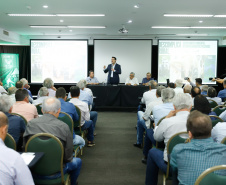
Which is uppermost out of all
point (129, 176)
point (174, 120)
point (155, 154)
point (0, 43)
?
point (0, 43)

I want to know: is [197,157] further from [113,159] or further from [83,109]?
[83,109]

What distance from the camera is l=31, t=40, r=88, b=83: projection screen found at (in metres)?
12.7

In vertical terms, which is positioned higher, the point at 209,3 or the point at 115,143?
the point at 209,3

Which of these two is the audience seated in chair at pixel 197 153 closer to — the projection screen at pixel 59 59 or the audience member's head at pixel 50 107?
the audience member's head at pixel 50 107

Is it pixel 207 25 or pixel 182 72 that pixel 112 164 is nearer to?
pixel 207 25

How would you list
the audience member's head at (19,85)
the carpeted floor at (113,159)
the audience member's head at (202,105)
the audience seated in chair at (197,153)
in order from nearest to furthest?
the audience seated in chair at (197,153) → the audience member's head at (202,105) → the carpeted floor at (113,159) → the audience member's head at (19,85)

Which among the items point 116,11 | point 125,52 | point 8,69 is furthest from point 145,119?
point 8,69

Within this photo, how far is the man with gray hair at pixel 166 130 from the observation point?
2.71 meters

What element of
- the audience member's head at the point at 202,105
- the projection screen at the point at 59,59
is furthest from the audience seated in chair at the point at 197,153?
the projection screen at the point at 59,59

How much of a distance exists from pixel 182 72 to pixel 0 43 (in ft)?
29.7

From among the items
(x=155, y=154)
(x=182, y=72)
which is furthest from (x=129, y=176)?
(x=182, y=72)

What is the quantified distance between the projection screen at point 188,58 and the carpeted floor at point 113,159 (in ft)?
21.6

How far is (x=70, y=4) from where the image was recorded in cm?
693

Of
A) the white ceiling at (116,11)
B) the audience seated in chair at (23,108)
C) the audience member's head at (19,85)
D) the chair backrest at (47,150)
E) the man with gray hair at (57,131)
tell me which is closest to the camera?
the chair backrest at (47,150)
